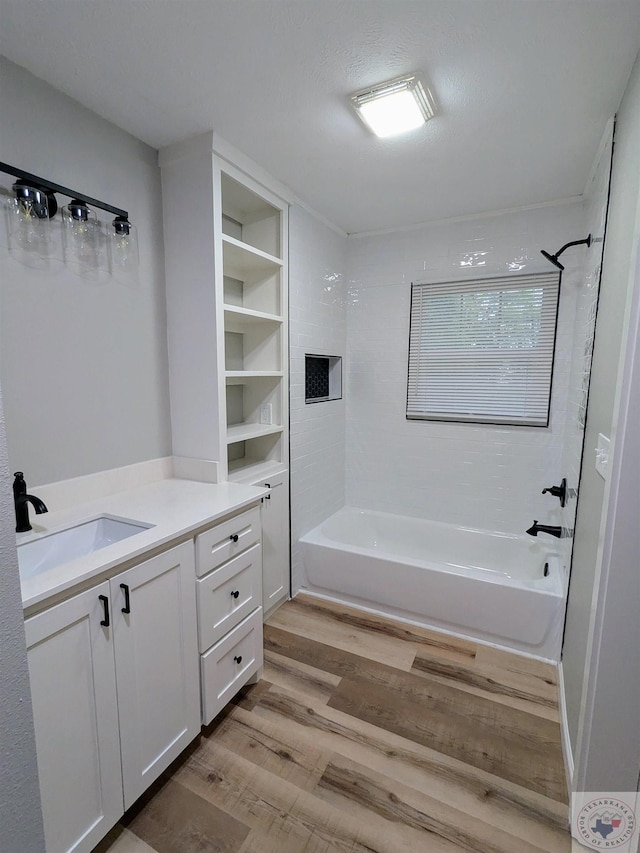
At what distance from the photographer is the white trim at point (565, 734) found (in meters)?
1.47

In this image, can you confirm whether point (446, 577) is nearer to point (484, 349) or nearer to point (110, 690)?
point (484, 349)

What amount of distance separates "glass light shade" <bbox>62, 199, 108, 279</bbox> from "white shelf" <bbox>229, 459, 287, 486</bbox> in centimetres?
121

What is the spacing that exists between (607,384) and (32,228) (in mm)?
2187

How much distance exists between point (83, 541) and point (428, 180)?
2496mm

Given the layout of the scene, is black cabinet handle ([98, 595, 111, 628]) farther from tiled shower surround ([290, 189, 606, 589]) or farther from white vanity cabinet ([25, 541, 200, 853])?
tiled shower surround ([290, 189, 606, 589])

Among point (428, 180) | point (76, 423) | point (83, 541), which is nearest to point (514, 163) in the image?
point (428, 180)

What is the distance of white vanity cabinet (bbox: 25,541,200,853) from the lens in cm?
104

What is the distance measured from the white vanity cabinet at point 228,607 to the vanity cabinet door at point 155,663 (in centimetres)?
5

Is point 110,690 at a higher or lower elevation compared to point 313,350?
lower

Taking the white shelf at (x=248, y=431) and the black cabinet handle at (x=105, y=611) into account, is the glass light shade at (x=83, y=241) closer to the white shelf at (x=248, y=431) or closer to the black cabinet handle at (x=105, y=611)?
the white shelf at (x=248, y=431)

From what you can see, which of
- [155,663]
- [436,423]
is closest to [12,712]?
[155,663]

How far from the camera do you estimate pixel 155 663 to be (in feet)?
4.42

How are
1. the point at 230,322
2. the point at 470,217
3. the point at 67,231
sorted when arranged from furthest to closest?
the point at 470,217
the point at 230,322
the point at 67,231

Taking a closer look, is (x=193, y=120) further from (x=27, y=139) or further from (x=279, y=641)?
→ (x=279, y=641)
